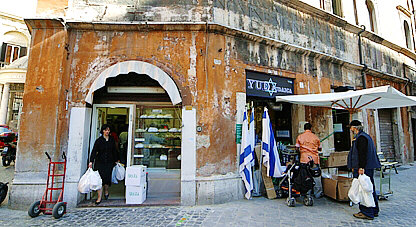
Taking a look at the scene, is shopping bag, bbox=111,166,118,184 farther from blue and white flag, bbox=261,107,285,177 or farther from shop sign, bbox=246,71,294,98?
shop sign, bbox=246,71,294,98

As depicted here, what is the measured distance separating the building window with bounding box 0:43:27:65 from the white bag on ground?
88.4 ft

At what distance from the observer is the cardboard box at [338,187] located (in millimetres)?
5258

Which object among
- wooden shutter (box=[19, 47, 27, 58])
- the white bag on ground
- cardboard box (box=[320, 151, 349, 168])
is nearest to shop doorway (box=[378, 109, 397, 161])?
cardboard box (box=[320, 151, 349, 168])

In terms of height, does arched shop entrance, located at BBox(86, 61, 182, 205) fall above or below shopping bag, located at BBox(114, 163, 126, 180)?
above

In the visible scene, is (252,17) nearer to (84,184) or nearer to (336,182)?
(336,182)

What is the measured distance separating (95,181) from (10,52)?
22.9 metres

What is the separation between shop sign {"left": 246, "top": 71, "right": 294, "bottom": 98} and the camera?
21.0 ft

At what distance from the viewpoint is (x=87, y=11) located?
580 cm

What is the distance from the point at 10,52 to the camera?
2002 cm

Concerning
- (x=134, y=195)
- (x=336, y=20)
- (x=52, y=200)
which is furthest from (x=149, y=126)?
(x=336, y=20)

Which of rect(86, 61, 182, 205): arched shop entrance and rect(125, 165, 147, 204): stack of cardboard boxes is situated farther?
rect(86, 61, 182, 205): arched shop entrance

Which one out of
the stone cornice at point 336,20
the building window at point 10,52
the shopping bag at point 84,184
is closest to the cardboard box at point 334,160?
the stone cornice at point 336,20

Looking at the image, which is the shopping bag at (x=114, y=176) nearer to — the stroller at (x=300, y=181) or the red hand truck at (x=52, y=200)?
the red hand truck at (x=52, y=200)

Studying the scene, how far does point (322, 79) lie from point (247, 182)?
504cm
